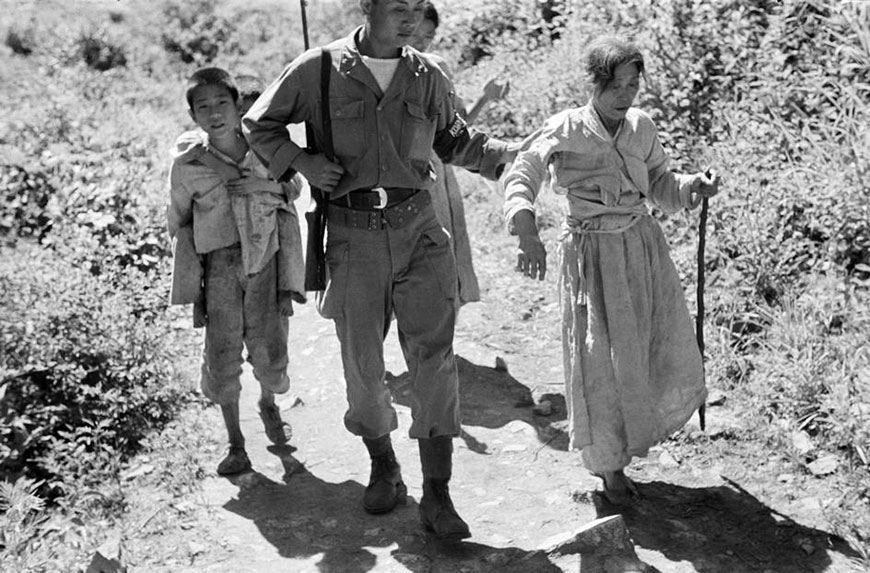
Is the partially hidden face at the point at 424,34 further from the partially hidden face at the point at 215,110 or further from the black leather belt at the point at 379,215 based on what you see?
the black leather belt at the point at 379,215

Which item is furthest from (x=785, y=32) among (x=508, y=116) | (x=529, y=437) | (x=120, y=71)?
(x=120, y=71)

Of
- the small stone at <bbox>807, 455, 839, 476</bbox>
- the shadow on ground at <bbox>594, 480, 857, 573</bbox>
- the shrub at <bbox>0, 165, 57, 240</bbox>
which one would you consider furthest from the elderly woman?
the shrub at <bbox>0, 165, 57, 240</bbox>

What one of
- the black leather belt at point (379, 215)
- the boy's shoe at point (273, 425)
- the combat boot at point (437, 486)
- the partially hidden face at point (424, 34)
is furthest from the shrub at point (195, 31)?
the combat boot at point (437, 486)

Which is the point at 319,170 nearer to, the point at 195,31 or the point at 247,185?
the point at 247,185

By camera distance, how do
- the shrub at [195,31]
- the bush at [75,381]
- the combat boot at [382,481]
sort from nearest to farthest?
1. the combat boot at [382,481]
2. the bush at [75,381]
3. the shrub at [195,31]

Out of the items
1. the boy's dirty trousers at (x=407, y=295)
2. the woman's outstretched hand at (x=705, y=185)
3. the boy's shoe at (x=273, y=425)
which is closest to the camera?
the boy's dirty trousers at (x=407, y=295)

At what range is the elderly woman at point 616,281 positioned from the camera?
4.64 metres

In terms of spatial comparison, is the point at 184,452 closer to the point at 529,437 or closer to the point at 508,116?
the point at 529,437

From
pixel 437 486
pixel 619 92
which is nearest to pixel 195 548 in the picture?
pixel 437 486

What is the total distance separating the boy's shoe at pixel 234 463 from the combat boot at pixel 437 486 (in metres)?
1.23

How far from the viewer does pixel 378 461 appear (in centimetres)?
487

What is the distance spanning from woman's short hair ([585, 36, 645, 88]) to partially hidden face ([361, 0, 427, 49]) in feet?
2.41

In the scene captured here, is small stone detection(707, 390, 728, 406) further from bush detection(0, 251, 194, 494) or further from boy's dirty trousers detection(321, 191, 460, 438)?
bush detection(0, 251, 194, 494)

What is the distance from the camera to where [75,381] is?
20.7 feet
